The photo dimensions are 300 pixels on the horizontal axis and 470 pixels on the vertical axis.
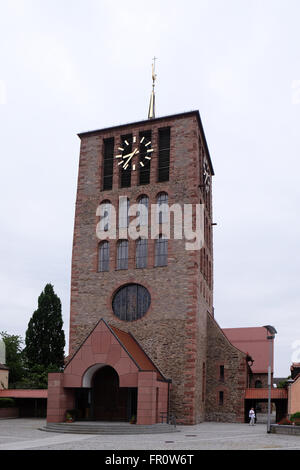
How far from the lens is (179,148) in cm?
4269

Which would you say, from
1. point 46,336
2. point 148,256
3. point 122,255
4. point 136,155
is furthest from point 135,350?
point 46,336

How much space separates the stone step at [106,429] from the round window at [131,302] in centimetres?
1072

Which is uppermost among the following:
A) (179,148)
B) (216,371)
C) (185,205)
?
(179,148)

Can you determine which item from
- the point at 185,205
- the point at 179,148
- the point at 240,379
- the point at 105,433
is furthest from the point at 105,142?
the point at 105,433

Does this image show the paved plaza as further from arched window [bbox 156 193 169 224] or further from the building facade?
arched window [bbox 156 193 169 224]

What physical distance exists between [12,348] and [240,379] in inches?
1200

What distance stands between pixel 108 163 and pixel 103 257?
27.5ft

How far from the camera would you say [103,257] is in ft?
140

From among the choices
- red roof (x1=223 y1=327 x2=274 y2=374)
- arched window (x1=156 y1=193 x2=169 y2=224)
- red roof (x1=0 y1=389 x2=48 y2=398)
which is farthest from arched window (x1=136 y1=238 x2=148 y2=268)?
red roof (x1=223 y1=327 x2=274 y2=374)

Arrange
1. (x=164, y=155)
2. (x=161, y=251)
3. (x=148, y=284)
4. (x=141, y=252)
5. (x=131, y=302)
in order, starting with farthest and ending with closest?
(x=164, y=155) → (x=141, y=252) → (x=161, y=251) → (x=131, y=302) → (x=148, y=284)

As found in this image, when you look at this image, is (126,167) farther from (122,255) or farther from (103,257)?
(103,257)

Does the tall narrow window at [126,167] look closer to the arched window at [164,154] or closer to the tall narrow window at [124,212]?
the tall narrow window at [124,212]

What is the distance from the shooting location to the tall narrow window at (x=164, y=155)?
4284 centimetres
